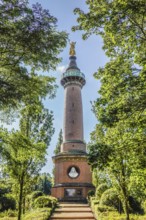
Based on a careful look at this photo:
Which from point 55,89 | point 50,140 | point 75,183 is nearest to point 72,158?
point 75,183

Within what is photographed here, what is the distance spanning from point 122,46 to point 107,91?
1900mm

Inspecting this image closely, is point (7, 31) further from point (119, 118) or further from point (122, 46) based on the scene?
point (119, 118)

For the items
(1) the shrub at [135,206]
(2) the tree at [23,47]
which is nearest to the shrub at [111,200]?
(1) the shrub at [135,206]

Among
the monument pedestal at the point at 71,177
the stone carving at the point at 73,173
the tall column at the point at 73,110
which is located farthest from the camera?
the tall column at the point at 73,110

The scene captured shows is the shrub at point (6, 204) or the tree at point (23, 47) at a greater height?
the tree at point (23, 47)

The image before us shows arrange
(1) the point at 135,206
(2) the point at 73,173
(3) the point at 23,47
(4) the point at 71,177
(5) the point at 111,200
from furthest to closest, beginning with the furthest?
(2) the point at 73,173 → (4) the point at 71,177 → (1) the point at 135,206 → (5) the point at 111,200 → (3) the point at 23,47

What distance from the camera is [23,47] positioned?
838cm

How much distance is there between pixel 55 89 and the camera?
1023 centimetres

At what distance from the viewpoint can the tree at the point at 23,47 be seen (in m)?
8.02

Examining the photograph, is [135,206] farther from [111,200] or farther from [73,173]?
[73,173]

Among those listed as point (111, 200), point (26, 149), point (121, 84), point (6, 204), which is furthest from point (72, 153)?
point (121, 84)

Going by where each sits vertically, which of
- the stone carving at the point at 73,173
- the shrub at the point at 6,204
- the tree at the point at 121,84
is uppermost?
the tree at the point at 121,84

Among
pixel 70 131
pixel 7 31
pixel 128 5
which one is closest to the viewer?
pixel 128 5

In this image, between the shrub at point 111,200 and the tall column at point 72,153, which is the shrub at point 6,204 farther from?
the shrub at point 111,200
